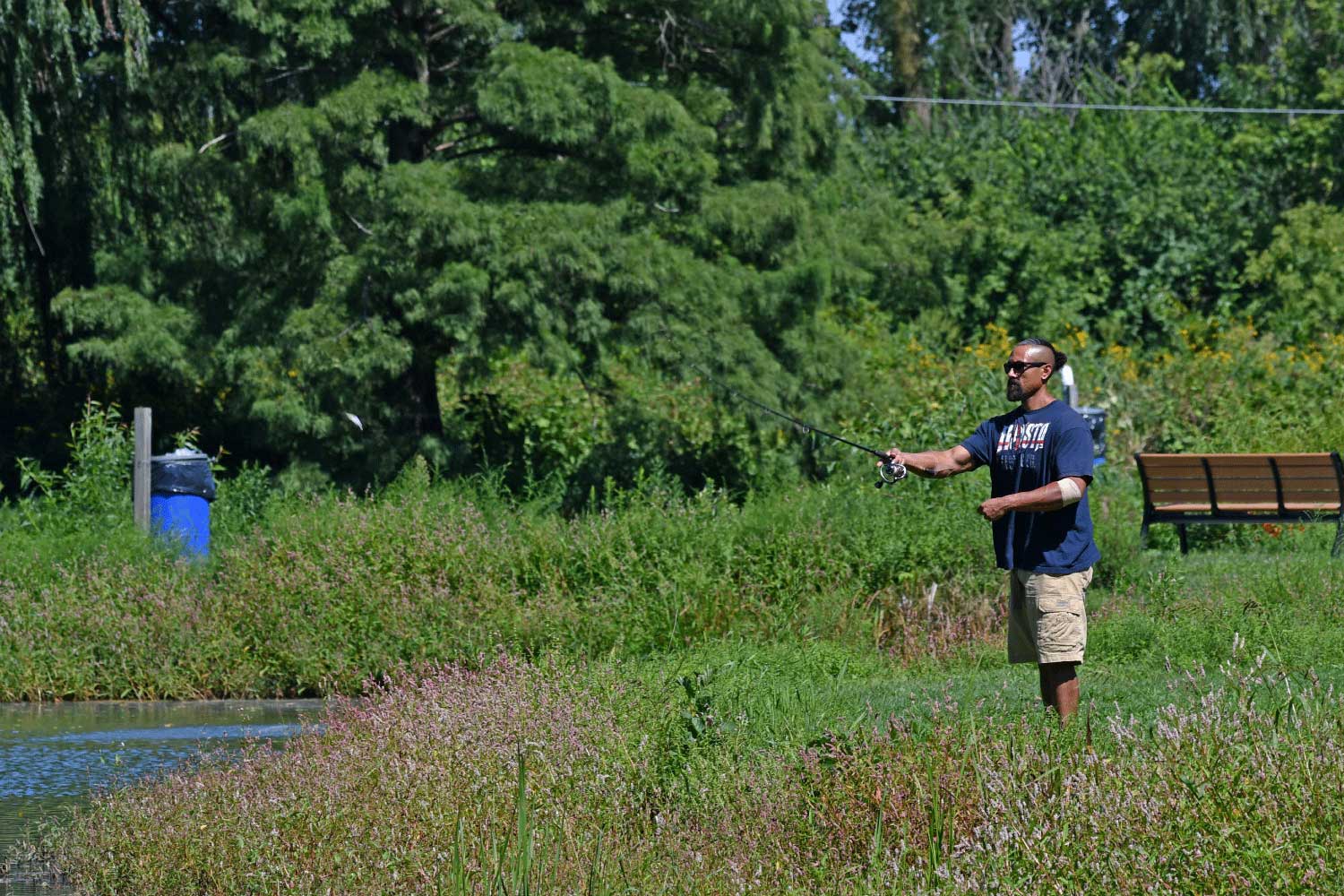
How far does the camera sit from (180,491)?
12875 millimetres

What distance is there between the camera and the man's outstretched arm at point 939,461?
7211 millimetres

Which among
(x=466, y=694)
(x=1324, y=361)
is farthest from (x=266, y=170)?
(x=1324, y=361)

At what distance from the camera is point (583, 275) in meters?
13.8

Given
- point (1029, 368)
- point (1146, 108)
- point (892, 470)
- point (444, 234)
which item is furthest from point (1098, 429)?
point (1146, 108)

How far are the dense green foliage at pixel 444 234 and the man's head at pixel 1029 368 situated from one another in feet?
20.9

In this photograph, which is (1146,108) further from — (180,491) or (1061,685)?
(1061,685)

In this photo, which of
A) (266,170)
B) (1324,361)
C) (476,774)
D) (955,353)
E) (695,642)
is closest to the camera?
(476,774)

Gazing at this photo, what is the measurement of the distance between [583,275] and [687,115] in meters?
1.73

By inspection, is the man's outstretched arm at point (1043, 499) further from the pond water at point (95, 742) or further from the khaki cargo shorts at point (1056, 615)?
the pond water at point (95, 742)

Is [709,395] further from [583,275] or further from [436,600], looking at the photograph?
[436,600]

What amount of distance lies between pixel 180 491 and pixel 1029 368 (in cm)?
793

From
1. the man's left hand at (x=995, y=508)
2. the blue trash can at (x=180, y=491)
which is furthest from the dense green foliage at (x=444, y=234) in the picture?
the man's left hand at (x=995, y=508)

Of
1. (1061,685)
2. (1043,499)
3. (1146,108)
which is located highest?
(1146,108)

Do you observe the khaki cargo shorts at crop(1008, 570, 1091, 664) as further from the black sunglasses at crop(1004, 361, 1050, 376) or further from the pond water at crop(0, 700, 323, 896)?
the pond water at crop(0, 700, 323, 896)
